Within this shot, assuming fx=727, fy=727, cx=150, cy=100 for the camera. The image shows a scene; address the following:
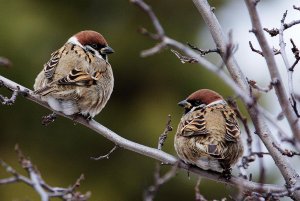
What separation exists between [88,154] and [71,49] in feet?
22.9

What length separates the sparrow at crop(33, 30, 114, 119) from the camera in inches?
208

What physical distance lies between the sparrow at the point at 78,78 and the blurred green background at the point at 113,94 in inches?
238

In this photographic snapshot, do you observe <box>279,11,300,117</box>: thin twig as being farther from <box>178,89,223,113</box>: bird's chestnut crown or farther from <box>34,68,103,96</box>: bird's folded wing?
<box>34,68,103,96</box>: bird's folded wing

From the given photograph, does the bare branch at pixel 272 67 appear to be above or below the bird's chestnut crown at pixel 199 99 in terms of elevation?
below

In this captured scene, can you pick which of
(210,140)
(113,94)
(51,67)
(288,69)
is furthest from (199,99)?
(113,94)

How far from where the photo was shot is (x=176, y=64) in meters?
13.1

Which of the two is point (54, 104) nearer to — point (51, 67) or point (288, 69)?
point (51, 67)

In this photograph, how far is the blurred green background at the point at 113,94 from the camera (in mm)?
12258

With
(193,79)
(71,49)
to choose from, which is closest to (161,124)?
(193,79)

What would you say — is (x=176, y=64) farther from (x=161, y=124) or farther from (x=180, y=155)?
(x=180, y=155)

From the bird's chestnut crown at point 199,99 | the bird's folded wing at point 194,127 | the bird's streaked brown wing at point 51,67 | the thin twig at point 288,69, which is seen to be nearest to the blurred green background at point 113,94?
the bird's chestnut crown at point 199,99

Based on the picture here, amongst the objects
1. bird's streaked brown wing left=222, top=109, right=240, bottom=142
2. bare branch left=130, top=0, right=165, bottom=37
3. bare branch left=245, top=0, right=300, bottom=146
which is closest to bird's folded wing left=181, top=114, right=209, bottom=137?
bird's streaked brown wing left=222, top=109, right=240, bottom=142

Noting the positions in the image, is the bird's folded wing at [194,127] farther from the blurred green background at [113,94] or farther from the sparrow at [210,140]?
the blurred green background at [113,94]

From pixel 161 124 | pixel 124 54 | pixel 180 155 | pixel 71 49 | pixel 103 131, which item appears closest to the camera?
pixel 103 131
